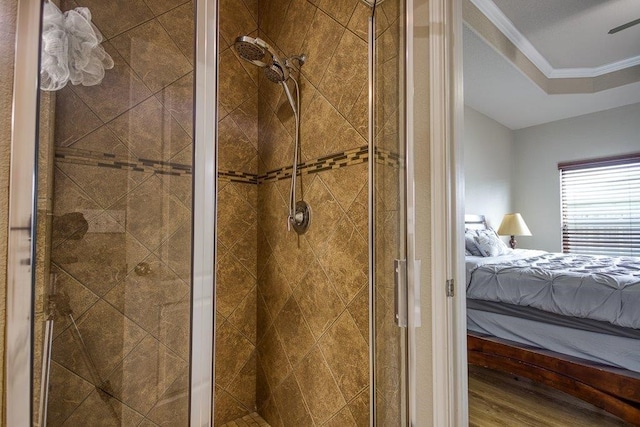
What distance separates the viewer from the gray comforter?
1.83 meters

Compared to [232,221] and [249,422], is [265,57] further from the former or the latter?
[249,422]

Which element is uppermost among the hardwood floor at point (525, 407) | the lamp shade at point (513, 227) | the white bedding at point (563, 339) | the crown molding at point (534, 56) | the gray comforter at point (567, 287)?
the crown molding at point (534, 56)

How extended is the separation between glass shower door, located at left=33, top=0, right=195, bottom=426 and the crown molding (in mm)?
2522

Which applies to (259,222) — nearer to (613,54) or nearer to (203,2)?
(203,2)

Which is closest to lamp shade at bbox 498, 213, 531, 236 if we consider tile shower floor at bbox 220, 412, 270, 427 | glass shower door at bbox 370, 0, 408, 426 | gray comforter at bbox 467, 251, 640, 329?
gray comforter at bbox 467, 251, 640, 329

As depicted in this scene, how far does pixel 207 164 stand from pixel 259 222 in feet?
3.49

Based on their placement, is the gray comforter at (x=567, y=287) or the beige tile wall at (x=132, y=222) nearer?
the beige tile wall at (x=132, y=222)

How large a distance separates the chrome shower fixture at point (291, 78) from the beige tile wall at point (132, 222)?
0.45 m

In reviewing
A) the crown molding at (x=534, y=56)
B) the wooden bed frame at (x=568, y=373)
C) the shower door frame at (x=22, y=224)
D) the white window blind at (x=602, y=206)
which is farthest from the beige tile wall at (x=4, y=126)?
the white window blind at (x=602, y=206)

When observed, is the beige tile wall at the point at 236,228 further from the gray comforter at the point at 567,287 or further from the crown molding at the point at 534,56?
the crown molding at the point at 534,56

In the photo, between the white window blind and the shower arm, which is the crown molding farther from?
the shower arm

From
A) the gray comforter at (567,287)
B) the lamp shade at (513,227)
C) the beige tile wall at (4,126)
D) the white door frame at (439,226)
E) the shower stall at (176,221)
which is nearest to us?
the beige tile wall at (4,126)

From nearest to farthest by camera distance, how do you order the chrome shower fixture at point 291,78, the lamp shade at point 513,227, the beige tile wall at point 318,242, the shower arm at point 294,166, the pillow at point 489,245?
1. the beige tile wall at point 318,242
2. the chrome shower fixture at point 291,78
3. the shower arm at point 294,166
4. the pillow at point 489,245
5. the lamp shade at point 513,227

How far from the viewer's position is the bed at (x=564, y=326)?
5.85ft
